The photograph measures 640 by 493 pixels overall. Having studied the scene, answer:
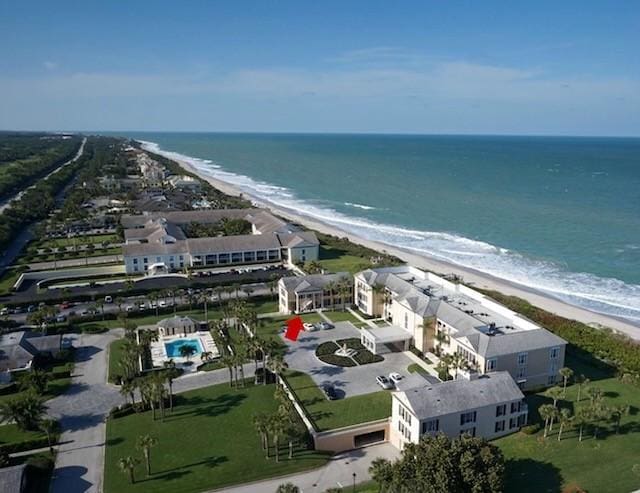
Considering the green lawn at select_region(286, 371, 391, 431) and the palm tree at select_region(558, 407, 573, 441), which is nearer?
the palm tree at select_region(558, 407, 573, 441)

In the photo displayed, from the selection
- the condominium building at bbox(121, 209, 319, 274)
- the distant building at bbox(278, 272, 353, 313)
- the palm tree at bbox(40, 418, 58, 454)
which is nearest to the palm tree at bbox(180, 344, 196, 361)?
the palm tree at bbox(40, 418, 58, 454)

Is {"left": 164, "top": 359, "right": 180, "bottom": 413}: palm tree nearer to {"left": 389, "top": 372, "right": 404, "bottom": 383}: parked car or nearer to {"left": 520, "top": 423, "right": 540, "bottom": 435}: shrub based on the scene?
{"left": 389, "top": 372, "right": 404, "bottom": 383}: parked car

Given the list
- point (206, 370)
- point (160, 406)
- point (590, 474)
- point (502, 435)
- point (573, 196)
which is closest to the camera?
point (590, 474)

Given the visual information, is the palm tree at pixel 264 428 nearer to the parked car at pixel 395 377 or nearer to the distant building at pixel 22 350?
the parked car at pixel 395 377

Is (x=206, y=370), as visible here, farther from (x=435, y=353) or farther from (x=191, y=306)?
(x=435, y=353)

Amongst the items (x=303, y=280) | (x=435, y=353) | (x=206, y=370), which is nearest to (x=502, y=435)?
(x=435, y=353)

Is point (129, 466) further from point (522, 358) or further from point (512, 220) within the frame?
point (512, 220)

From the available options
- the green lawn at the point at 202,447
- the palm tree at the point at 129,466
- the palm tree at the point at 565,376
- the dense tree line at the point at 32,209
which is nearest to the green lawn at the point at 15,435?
the green lawn at the point at 202,447
